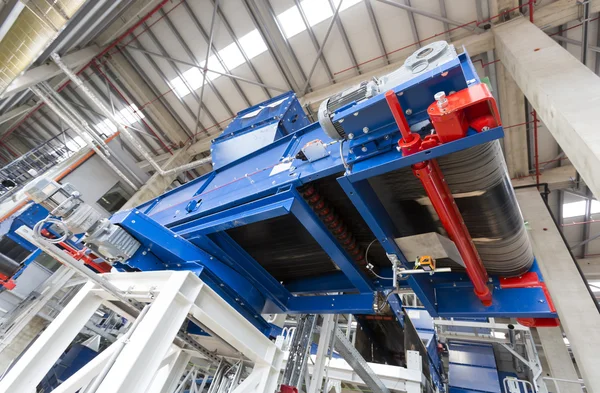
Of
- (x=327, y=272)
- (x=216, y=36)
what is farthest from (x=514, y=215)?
(x=216, y=36)

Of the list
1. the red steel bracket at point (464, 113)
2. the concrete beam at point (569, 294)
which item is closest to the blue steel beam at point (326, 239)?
the red steel bracket at point (464, 113)

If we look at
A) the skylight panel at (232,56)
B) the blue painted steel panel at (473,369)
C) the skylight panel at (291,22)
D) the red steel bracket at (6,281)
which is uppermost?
the skylight panel at (291,22)

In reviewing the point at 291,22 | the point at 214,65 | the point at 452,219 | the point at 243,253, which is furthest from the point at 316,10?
the point at 452,219

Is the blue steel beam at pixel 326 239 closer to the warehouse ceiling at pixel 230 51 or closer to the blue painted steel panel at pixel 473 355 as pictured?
the blue painted steel panel at pixel 473 355

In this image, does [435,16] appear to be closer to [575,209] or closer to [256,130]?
[256,130]

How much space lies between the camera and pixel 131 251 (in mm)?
2221

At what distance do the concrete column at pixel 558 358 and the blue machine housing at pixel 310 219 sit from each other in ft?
17.4

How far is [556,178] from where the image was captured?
6.59 metres

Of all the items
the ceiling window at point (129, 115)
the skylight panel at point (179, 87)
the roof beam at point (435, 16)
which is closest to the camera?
the roof beam at point (435, 16)

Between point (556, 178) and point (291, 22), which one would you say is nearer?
point (556, 178)

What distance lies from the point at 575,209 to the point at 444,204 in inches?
373

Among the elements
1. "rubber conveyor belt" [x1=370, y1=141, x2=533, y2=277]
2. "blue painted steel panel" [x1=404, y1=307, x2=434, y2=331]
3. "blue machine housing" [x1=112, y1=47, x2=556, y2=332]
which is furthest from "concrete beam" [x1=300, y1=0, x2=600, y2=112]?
"blue painted steel panel" [x1=404, y1=307, x2=434, y2=331]

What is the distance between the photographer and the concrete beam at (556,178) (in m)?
6.57

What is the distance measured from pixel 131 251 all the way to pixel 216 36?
764cm
